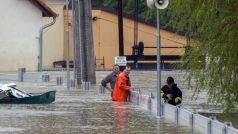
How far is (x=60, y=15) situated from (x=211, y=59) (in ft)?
198

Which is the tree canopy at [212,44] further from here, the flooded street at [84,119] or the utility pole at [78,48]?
the utility pole at [78,48]

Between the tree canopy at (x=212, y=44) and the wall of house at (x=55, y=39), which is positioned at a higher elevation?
the wall of house at (x=55, y=39)

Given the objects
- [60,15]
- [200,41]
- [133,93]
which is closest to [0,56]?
[60,15]

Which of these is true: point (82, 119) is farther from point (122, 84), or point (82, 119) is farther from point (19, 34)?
point (19, 34)

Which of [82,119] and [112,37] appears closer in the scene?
[82,119]

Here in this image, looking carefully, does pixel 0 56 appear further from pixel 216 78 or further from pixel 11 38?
pixel 216 78

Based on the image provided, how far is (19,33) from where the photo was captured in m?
66.0

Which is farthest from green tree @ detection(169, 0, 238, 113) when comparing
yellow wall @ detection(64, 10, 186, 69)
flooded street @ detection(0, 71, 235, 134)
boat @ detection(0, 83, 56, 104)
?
yellow wall @ detection(64, 10, 186, 69)

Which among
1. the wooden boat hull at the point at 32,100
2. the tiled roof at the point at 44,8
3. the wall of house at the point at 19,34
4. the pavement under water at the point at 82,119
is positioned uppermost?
the tiled roof at the point at 44,8

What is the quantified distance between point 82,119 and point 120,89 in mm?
7330

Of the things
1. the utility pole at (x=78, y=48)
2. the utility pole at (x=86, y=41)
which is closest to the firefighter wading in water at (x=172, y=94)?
the utility pole at (x=86, y=41)

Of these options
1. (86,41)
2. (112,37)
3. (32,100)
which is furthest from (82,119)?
(112,37)

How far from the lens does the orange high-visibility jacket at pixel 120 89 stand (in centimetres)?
2975

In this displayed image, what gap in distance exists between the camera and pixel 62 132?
63.7ft
